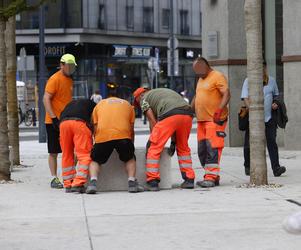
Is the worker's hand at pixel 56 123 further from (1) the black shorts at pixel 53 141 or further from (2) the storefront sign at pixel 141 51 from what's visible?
(2) the storefront sign at pixel 141 51

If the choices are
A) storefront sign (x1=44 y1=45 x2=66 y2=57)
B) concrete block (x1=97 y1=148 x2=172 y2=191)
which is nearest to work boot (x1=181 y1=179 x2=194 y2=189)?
concrete block (x1=97 y1=148 x2=172 y2=191)

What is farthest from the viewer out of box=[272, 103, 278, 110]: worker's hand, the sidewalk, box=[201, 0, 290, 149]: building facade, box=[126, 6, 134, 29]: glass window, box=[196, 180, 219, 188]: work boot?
box=[126, 6, 134, 29]: glass window

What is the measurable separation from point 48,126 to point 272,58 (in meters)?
7.91

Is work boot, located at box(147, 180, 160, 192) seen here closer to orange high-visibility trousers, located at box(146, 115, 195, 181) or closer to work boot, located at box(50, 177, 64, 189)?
orange high-visibility trousers, located at box(146, 115, 195, 181)

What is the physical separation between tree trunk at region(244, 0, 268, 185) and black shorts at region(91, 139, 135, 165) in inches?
65.8

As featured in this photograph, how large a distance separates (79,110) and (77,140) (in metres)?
0.40

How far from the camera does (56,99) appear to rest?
11.6 m

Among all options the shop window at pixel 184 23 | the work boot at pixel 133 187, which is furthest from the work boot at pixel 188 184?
the shop window at pixel 184 23

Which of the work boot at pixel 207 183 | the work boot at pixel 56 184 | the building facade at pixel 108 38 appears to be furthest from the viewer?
the building facade at pixel 108 38

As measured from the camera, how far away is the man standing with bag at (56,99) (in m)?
11.4

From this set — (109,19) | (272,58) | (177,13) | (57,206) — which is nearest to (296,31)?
(272,58)

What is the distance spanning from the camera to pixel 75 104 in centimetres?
1098

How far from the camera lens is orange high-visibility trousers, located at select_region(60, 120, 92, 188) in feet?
35.3

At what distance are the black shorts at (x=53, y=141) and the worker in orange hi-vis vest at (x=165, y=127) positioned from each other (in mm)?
1330
